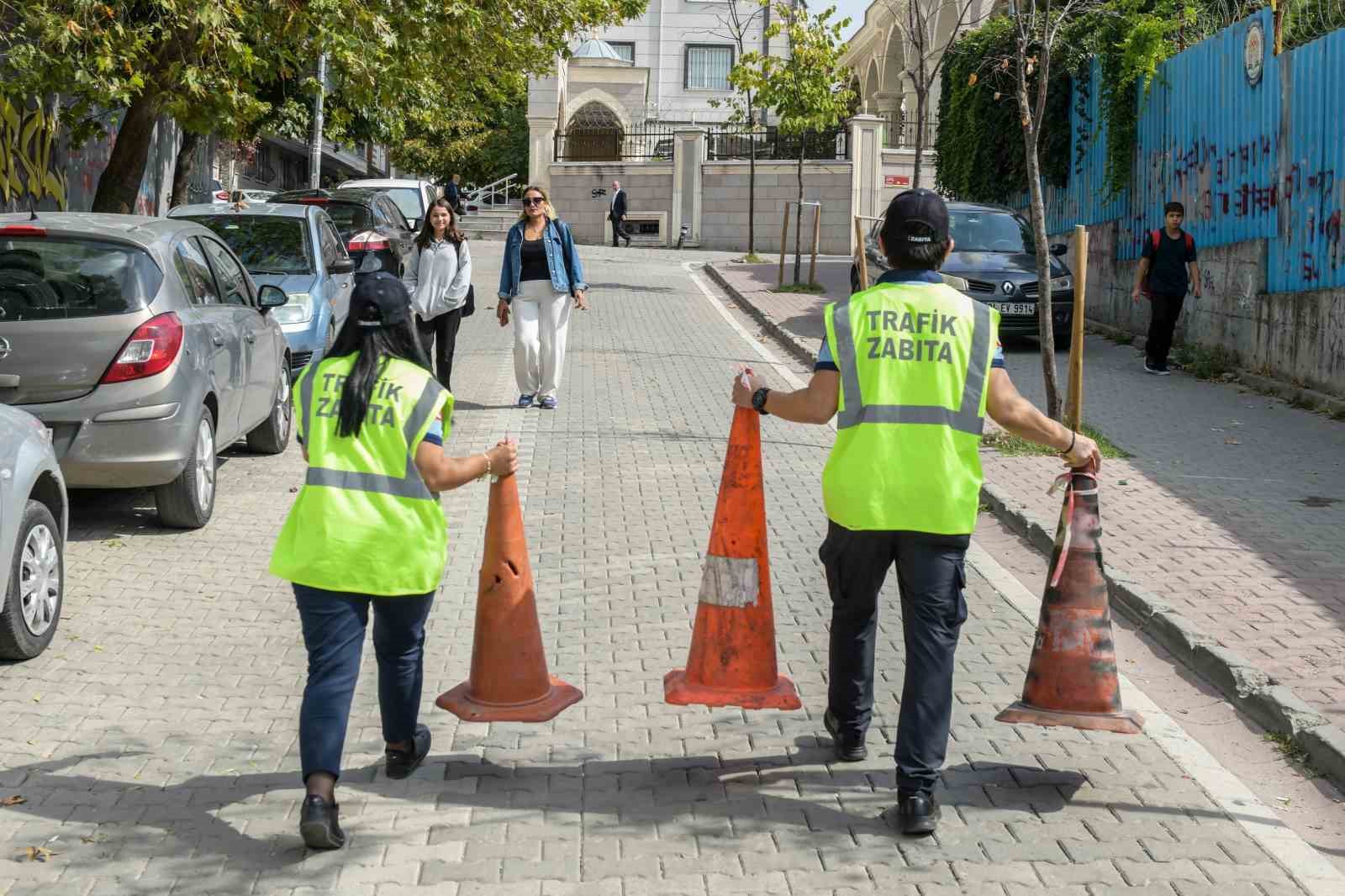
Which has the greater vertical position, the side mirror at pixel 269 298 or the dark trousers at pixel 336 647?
the side mirror at pixel 269 298

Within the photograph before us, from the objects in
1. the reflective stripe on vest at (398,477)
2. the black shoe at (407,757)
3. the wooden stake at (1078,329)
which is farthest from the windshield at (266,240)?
the reflective stripe on vest at (398,477)

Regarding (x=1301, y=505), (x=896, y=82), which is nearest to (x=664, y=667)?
(x=1301, y=505)

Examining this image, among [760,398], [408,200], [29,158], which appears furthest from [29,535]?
[408,200]

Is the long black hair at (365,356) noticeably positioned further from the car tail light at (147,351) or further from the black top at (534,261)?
the black top at (534,261)

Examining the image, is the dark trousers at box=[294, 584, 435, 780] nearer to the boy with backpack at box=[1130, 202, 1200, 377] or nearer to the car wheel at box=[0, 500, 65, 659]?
the car wheel at box=[0, 500, 65, 659]

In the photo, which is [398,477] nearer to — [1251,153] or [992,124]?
[1251,153]

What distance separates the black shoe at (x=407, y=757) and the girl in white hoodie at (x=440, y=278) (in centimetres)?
768

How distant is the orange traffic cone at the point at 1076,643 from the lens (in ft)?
16.9

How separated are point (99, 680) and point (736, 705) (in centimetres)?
264

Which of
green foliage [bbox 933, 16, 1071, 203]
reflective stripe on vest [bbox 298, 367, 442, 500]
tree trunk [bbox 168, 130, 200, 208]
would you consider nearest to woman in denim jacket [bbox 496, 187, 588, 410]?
reflective stripe on vest [bbox 298, 367, 442, 500]

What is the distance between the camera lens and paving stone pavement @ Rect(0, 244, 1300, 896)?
448 cm

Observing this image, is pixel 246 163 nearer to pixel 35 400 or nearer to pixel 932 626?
pixel 35 400

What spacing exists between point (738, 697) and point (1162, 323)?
40.3 feet

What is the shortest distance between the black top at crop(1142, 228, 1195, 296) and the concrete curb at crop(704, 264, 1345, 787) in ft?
26.3
